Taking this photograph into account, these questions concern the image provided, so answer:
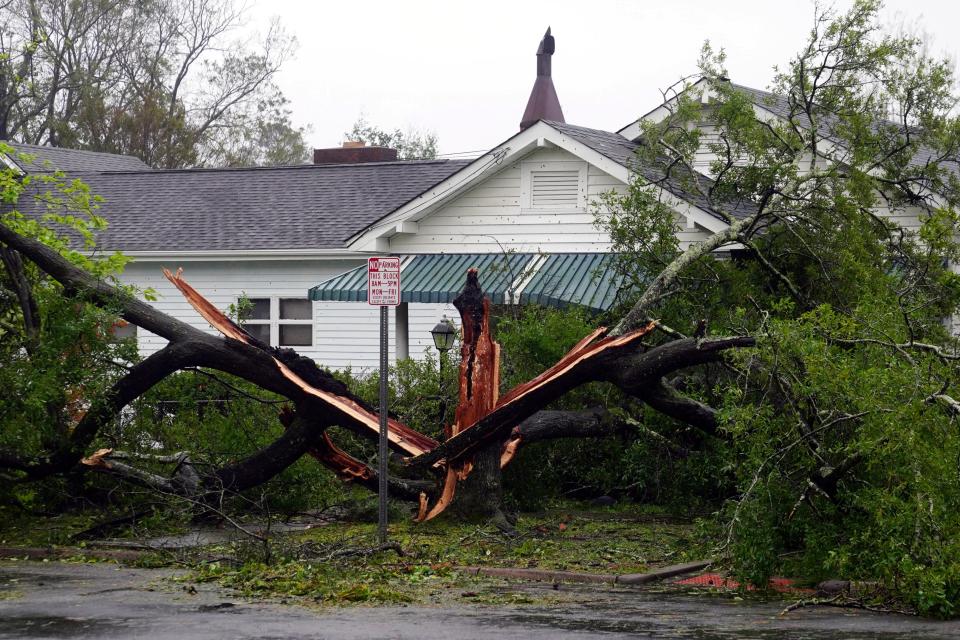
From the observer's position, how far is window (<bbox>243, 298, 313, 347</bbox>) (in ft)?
75.9

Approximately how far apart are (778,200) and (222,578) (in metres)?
8.10

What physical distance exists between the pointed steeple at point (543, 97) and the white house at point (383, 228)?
4cm

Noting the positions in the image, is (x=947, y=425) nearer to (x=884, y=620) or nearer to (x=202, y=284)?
(x=884, y=620)

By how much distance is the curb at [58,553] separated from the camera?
11473 millimetres

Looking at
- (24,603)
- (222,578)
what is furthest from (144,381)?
(24,603)

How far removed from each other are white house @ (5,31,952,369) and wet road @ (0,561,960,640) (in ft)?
28.2

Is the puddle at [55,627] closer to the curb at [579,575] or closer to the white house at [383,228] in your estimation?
the curb at [579,575]

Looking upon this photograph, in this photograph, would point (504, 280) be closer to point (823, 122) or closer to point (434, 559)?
point (823, 122)

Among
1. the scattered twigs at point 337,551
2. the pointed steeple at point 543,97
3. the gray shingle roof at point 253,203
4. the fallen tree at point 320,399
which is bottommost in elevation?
the scattered twigs at point 337,551

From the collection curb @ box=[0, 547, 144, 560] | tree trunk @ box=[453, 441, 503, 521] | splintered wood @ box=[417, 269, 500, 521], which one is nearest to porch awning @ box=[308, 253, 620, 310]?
splintered wood @ box=[417, 269, 500, 521]

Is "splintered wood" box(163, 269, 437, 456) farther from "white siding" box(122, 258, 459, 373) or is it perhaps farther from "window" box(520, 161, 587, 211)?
"white siding" box(122, 258, 459, 373)

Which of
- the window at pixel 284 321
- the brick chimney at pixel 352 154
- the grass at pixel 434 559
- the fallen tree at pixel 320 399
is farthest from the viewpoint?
the brick chimney at pixel 352 154

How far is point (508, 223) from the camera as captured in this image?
67.8 feet

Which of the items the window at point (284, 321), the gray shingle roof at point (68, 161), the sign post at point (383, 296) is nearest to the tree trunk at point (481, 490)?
the sign post at point (383, 296)
